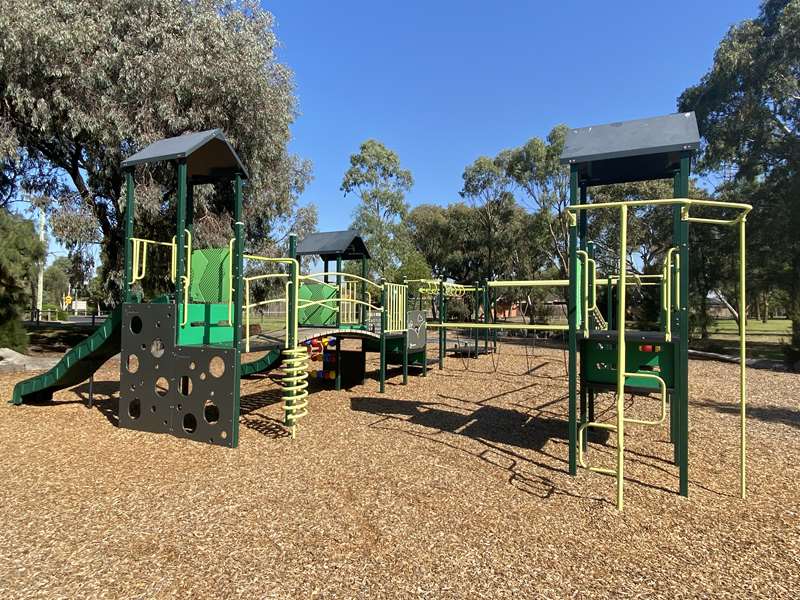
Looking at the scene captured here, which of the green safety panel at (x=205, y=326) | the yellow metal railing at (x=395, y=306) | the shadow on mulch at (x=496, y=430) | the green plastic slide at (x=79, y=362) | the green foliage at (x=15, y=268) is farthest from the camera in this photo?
the green foliage at (x=15, y=268)

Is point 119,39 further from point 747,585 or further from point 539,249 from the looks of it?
point 539,249

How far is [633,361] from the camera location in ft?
15.1

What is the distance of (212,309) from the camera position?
6434mm

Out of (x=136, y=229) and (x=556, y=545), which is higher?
(x=136, y=229)

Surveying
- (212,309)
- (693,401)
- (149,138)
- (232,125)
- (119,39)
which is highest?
(119,39)

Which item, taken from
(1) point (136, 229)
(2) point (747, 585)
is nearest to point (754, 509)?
(2) point (747, 585)

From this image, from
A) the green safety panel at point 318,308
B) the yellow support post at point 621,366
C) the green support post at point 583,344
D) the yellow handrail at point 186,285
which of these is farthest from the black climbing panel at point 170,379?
the green safety panel at point 318,308

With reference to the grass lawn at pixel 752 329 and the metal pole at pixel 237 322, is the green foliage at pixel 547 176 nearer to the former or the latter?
the grass lawn at pixel 752 329

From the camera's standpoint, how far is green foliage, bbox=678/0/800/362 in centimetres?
1770

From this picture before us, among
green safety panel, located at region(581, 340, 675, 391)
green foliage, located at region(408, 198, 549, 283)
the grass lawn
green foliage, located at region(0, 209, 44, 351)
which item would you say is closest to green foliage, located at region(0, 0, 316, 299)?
green foliage, located at region(0, 209, 44, 351)

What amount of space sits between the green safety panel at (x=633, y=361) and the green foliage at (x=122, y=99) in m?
11.1

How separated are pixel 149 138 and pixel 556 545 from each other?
40.9 ft

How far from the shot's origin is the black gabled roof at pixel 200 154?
19.7 ft

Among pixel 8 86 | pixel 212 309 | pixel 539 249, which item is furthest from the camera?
pixel 539 249
